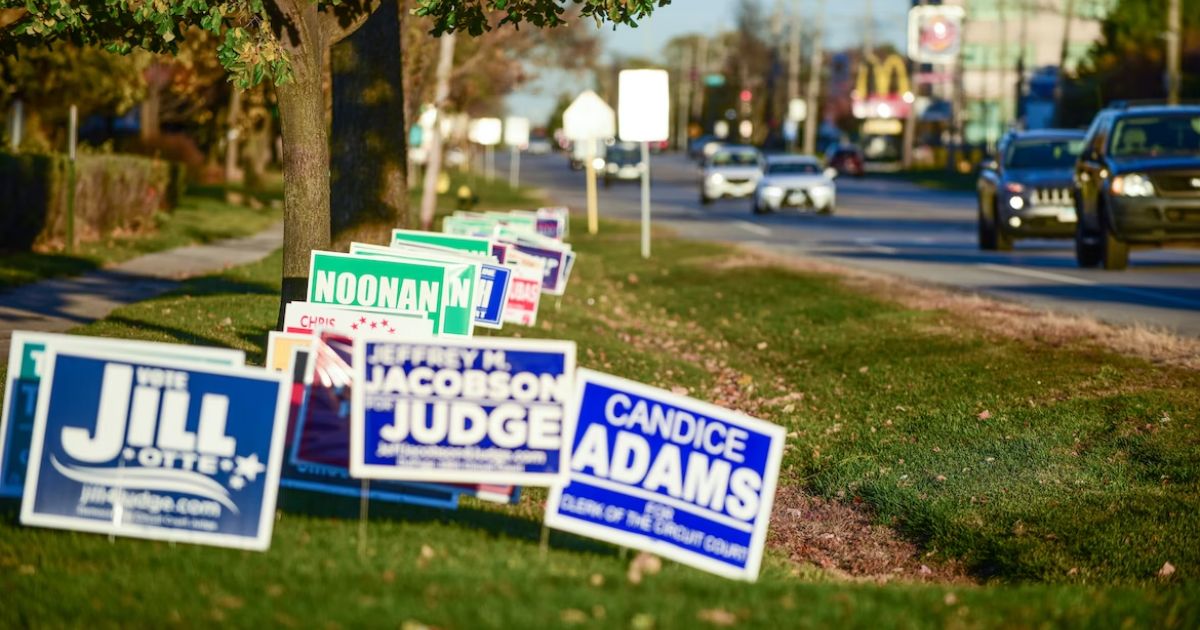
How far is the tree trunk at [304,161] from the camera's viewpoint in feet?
34.8

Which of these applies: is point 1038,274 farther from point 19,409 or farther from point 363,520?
point 19,409

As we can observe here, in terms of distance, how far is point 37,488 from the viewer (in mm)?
6434

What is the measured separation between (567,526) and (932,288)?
14.6m

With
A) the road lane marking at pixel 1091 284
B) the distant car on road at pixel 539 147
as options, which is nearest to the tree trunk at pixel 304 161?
the road lane marking at pixel 1091 284

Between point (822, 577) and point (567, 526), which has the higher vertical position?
point (567, 526)

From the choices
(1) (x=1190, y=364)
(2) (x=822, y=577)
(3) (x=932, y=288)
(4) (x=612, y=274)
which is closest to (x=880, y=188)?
(4) (x=612, y=274)

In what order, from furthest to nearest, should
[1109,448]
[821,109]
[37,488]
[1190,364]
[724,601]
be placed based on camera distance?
[821,109] < [1190,364] < [1109,448] < [37,488] < [724,601]

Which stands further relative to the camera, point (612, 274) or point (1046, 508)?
point (612, 274)

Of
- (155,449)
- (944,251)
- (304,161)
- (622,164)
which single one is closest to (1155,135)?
(944,251)

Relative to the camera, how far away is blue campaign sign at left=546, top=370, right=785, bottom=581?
6.55 meters

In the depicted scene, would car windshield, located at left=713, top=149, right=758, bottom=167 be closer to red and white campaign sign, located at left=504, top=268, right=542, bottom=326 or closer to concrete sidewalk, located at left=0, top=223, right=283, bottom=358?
concrete sidewalk, located at left=0, top=223, right=283, bottom=358

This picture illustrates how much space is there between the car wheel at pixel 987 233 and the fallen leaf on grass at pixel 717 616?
70.9ft

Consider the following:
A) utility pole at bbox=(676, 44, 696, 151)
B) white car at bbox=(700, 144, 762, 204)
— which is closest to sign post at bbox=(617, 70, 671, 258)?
white car at bbox=(700, 144, 762, 204)

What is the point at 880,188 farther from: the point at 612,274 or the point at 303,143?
the point at 303,143
